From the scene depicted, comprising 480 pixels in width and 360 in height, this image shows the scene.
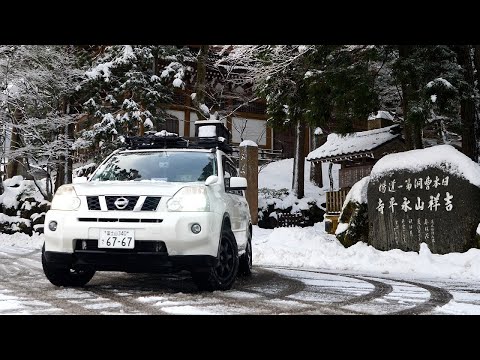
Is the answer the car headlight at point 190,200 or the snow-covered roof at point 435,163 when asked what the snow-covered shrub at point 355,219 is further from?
the car headlight at point 190,200

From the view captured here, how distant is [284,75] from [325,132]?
650 inches

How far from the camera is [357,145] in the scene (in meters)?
18.2

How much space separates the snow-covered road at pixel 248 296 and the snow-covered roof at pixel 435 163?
3.44 meters

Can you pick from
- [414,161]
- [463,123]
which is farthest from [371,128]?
[414,161]

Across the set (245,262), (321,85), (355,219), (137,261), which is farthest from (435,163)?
(137,261)

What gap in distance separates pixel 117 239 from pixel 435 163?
26.1 ft

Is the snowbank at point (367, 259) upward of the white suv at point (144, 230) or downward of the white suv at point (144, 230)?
downward

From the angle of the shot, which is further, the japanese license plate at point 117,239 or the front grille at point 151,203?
the front grille at point 151,203

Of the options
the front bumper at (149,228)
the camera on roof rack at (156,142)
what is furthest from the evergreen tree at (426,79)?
the front bumper at (149,228)

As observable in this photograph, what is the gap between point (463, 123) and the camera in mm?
15148

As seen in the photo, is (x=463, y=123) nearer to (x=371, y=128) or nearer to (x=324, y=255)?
(x=371, y=128)

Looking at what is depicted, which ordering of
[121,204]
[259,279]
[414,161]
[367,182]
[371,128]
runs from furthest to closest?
[371,128], [367,182], [414,161], [259,279], [121,204]

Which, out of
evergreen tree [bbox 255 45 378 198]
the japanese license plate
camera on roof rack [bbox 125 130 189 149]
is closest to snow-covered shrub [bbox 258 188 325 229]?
evergreen tree [bbox 255 45 378 198]

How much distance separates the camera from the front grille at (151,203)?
5.48 m
